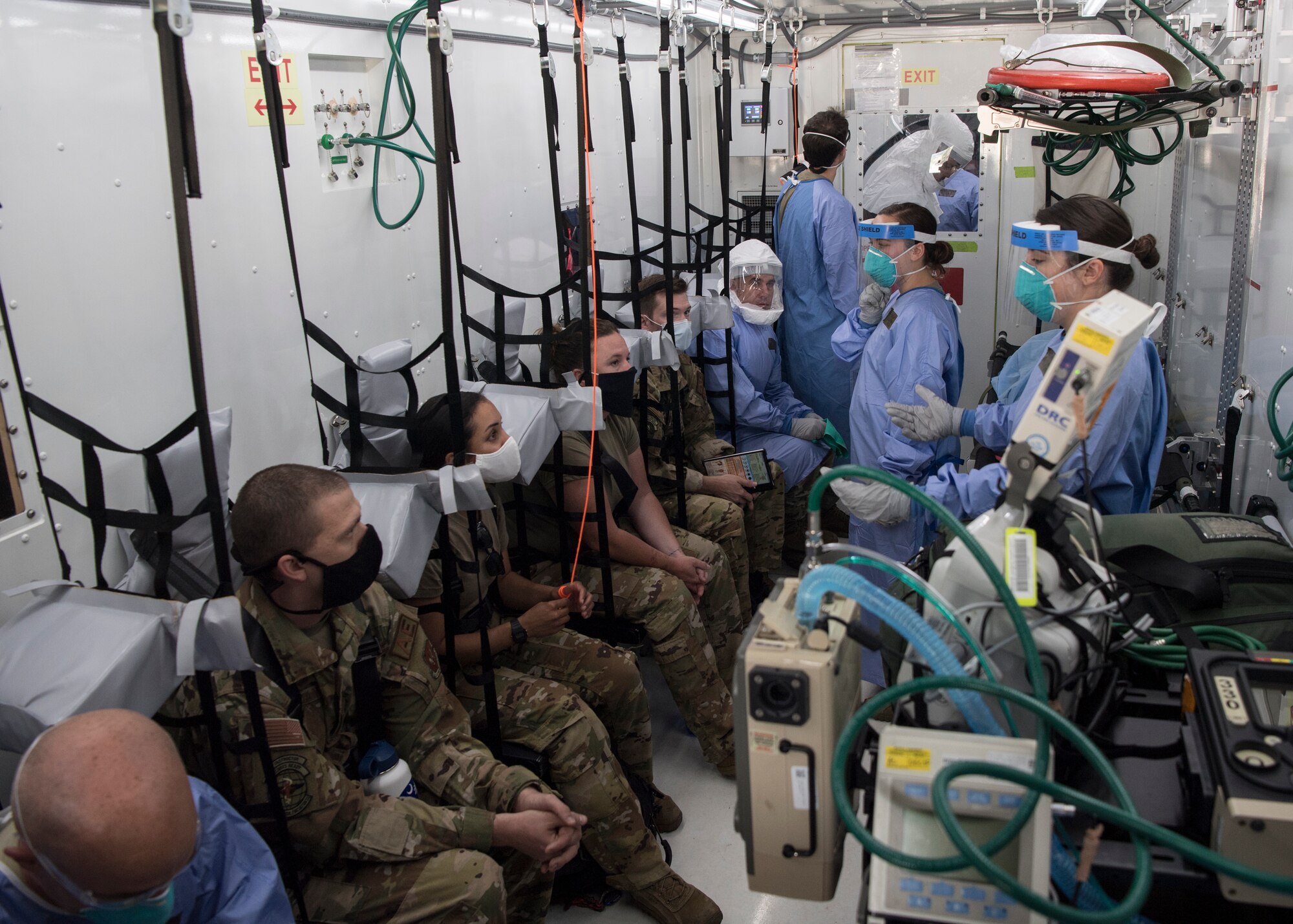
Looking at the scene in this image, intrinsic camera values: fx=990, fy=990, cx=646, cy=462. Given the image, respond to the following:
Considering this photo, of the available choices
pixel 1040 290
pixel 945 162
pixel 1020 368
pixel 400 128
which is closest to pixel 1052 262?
pixel 1040 290

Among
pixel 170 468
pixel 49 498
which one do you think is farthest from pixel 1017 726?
pixel 49 498

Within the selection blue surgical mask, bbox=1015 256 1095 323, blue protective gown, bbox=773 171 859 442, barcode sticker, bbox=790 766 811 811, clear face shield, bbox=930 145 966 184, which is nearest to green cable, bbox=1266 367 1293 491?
blue surgical mask, bbox=1015 256 1095 323

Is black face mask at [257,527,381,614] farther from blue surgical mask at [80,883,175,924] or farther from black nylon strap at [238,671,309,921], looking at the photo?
blue surgical mask at [80,883,175,924]

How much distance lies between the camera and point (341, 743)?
2148 mm

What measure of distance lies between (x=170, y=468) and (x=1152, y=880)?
5.71 ft

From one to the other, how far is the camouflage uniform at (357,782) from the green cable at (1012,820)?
1.07 metres

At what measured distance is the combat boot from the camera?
8.25 ft

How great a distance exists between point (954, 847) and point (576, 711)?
1416 mm

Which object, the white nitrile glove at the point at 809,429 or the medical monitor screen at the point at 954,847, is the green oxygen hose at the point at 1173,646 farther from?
the white nitrile glove at the point at 809,429

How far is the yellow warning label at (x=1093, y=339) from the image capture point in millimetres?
1343

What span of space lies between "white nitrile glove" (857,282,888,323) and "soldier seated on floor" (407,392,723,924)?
73.0 inches

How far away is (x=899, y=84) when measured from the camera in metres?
5.53

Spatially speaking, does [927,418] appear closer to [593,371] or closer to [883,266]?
[883,266]

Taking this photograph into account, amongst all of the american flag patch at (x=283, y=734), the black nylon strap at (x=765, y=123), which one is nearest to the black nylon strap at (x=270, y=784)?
the american flag patch at (x=283, y=734)
